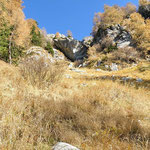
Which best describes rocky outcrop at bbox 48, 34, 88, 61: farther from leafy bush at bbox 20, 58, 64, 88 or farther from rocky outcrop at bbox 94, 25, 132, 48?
leafy bush at bbox 20, 58, 64, 88

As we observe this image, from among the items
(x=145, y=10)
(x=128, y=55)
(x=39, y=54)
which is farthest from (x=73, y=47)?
(x=39, y=54)

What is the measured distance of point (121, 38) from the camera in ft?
82.6

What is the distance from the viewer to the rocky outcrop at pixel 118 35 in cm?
2416

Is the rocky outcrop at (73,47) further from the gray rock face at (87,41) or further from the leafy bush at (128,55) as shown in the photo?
the leafy bush at (128,55)

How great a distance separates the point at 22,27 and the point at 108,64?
47.5 ft

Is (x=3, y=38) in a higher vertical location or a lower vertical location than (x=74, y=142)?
higher

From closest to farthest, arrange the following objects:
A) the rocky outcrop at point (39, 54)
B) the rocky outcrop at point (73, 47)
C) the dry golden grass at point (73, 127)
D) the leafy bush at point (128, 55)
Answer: the dry golden grass at point (73, 127) → the rocky outcrop at point (39, 54) → the leafy bush at point (128, 55) → the rocky outcrop at point (73, 47)

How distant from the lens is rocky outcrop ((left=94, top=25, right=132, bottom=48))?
24158 mm

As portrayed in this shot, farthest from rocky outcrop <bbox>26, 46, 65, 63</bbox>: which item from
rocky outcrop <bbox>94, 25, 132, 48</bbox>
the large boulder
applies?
the large boulder

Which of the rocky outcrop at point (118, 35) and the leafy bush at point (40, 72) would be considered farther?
the rocky outcrop at point (118, 35)

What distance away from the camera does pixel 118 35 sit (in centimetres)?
2647

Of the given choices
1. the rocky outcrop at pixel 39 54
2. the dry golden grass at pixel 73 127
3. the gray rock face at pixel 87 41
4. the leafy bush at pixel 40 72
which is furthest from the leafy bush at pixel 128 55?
the gray rock face at pixel 87 41

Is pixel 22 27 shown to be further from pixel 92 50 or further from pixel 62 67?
pixel 92 50

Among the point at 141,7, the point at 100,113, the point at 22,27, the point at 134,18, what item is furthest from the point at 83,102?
the point at 141,7
